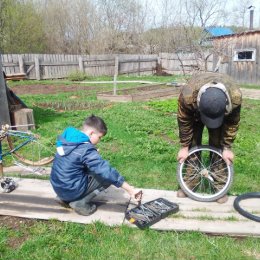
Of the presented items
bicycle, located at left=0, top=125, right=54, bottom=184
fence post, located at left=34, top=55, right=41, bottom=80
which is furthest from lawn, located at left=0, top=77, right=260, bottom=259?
fence post, located at left=34, top=55, right=41, bottom=80

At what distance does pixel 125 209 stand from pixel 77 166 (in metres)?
0.75

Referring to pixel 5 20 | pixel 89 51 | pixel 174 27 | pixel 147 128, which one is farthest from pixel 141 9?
pixel 147 128

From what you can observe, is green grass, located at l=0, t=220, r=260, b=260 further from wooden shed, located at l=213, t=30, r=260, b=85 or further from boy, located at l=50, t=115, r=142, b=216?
wooden shed, located at l=213, t=30, r=260, b=85

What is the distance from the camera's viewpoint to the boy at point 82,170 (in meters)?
3.09

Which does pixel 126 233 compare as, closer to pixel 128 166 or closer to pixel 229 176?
pixel 229 176

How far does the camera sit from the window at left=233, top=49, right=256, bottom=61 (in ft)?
60.5

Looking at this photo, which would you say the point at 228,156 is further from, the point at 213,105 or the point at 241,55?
the point at 241,55

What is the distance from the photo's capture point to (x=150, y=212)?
3305mm

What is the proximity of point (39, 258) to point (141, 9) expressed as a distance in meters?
31.4

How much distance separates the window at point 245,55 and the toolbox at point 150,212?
17002 millimetres

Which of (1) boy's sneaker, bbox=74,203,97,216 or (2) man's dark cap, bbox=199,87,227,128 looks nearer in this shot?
(2) man's dark cap, bbox=199,87,227,128

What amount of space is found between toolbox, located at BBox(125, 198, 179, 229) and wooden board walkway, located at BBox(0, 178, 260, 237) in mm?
51

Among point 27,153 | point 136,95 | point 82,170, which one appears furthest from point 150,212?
point 136,95

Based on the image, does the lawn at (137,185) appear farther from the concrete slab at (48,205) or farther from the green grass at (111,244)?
the concrete slab at (48,205)
